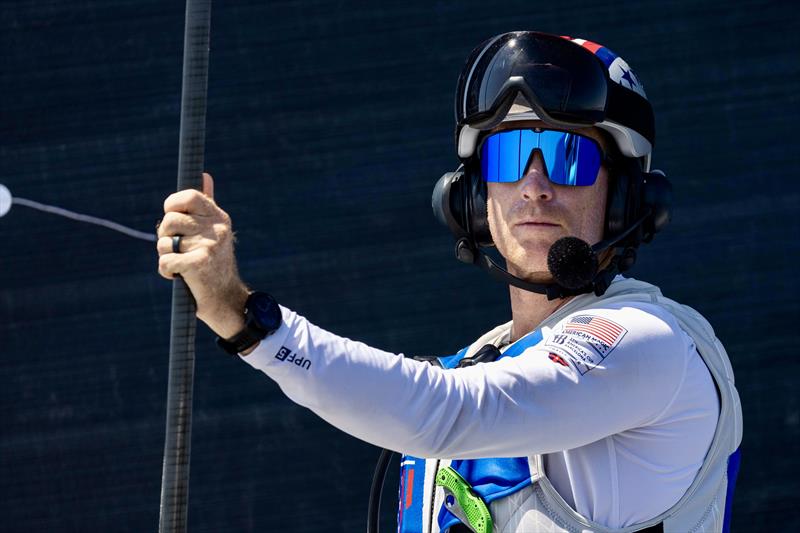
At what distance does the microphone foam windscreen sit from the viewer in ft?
6.95

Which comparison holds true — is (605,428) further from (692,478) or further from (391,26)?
(391,26)

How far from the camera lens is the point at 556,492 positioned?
6.73ft

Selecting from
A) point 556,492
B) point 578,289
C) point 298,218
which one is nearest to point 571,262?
point 578,289

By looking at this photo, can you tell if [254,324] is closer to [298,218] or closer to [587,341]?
[587,341]

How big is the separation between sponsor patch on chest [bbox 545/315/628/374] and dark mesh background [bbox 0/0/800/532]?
178 centimetres

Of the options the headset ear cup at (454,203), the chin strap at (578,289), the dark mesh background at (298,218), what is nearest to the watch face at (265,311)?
the chin strap at (578,289)

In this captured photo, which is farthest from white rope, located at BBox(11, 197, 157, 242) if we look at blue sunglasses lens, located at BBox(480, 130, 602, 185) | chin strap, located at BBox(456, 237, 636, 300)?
blue sunglasses lens, located at BBox(480, 130, 602, 185)

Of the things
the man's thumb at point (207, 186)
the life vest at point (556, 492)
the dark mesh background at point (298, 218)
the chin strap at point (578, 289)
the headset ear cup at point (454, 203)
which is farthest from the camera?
the dark mesh background at point (298, 218)

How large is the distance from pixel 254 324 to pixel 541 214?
686mm

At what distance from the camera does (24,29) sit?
3816 millimetres

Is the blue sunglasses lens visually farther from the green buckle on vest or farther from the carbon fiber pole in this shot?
the carbon fiber pole

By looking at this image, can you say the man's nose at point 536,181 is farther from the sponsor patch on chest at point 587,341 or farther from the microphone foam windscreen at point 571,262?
the sponsor patch on chest at point 587,341

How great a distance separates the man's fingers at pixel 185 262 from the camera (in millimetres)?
1749

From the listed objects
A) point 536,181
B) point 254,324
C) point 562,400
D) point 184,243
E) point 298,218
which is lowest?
point 562,400
